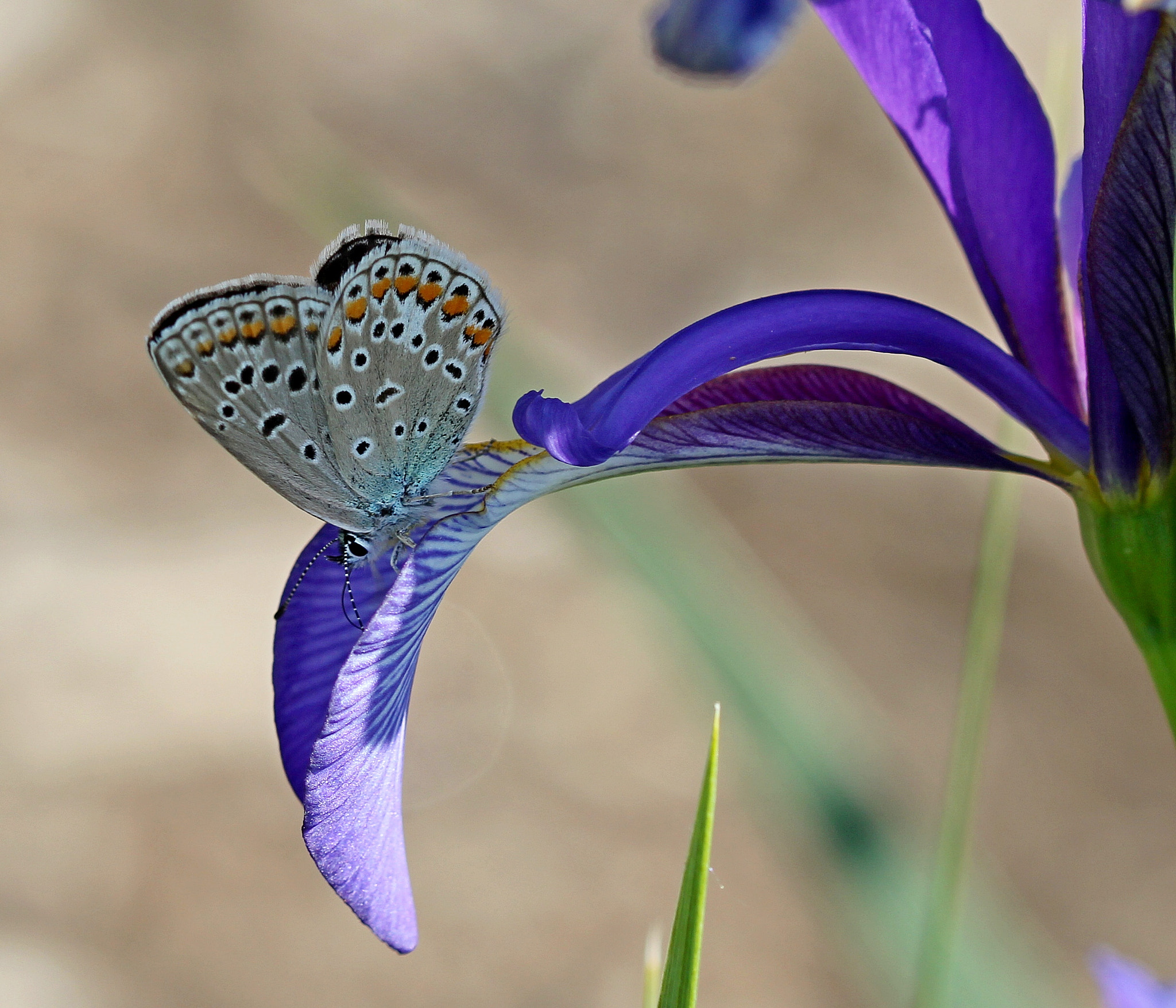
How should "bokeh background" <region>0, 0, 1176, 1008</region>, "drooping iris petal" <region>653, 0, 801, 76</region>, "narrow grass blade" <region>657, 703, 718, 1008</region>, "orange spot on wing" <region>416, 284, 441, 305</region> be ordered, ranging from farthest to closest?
"bokeh background" <region>0, 0, 1176, 1008</region>
"drooping iris petal" <region>653, 0, 801, 76</region>
"orange spot on wing" <region>416, 284, 441, 305</region>
"narrow grass blade" <region>657, 703, 718, 1008</region>

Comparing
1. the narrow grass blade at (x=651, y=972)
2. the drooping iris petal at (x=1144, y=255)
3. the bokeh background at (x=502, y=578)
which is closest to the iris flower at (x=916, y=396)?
the drooping iris petal at (x=1144, y=255)

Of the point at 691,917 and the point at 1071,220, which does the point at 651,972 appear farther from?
the point at 1071,220

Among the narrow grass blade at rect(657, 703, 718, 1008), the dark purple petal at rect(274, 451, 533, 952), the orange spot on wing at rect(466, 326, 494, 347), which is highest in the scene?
the orange spot on wing at rect(466, 326, 494, 347)

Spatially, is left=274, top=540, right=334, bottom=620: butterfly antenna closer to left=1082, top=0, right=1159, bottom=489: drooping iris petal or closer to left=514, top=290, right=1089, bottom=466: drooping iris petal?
left=514, top=290, right=1089, bottom=466: drooping iris petal

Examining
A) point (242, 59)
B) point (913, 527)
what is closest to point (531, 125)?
point (242, 59)

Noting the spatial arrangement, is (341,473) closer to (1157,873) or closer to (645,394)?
(645,394)

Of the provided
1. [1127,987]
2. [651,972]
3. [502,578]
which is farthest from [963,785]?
[502,578]

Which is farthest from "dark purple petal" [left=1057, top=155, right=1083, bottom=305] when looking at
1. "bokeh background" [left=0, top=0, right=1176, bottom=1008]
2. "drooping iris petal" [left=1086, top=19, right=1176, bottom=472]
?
"bokeh background" [left=0, top=0, right=1176, bottom=1008]
